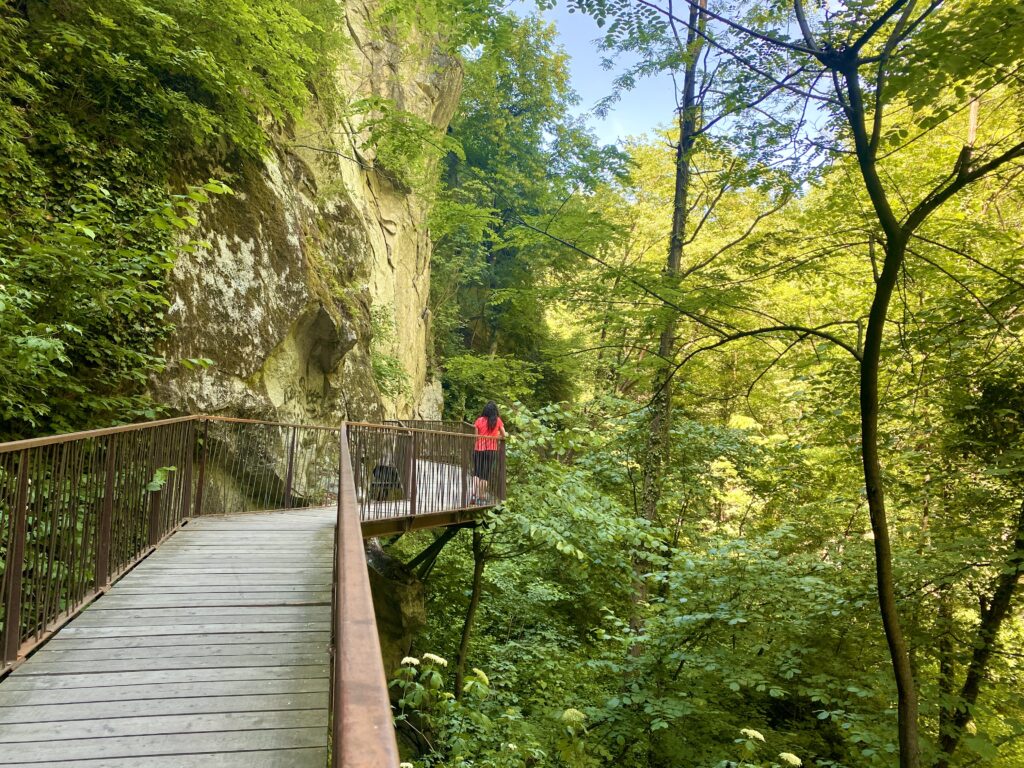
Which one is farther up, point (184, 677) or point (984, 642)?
point (184, 677)

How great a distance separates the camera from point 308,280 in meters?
9.94

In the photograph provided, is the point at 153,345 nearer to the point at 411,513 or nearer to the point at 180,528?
the point at 180,528

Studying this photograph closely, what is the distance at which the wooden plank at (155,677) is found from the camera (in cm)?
315

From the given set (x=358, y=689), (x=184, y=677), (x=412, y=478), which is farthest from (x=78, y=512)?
(x=358, y=689)

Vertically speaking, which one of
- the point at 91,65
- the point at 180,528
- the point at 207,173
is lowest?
the point at 180,528

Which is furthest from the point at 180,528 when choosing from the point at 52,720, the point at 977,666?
the point at 977,666

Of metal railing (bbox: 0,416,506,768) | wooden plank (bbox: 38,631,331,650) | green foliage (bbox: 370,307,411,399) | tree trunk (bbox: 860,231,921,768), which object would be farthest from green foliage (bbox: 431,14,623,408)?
wooden plank (bbox: 38,631,331,650)

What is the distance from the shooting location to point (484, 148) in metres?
23.4

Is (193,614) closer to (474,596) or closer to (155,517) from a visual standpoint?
(155,517)

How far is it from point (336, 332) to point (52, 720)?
8.28 meters

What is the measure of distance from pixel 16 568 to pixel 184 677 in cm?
114

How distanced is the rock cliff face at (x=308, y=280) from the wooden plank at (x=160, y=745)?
505 cm

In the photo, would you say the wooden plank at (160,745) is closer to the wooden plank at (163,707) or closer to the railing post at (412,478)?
the wooden plank at (163,707)

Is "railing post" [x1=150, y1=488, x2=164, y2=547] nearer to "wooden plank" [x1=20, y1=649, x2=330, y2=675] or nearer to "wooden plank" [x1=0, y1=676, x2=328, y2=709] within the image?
"wooden plank" [x1=20, y1=649, x2=330, y2=675]
